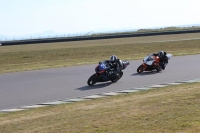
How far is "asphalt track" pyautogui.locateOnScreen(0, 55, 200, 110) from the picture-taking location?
38.6 ft

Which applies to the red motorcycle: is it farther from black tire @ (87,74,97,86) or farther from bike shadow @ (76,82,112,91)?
black tire @ (87,74,97,86)

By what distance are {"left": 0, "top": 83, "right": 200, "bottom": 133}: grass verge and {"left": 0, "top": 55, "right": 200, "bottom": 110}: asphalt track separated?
1.67m

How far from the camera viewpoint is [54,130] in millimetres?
7129

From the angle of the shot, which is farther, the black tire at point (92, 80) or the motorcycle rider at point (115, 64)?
the motorcycle rider at point (115, 64)

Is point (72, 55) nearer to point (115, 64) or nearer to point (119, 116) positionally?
point (115, 64)

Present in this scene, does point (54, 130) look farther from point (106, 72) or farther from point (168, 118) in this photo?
point (106, 72)

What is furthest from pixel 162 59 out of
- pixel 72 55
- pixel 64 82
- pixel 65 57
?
pixel 72 55

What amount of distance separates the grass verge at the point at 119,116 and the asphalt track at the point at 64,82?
1668 mm

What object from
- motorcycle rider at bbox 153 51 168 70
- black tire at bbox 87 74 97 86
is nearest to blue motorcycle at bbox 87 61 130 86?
black tire at bbox 87 74 97 86

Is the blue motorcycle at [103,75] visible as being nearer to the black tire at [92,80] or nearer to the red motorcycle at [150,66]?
the black tire at [92,80]

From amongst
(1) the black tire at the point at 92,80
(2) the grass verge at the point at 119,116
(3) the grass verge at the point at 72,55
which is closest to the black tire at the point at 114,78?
(1) the black tire at the point at 92,80

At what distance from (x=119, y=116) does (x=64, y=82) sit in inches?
267

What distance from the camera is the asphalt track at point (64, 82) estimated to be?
1177cm

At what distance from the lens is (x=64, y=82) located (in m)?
14.6
